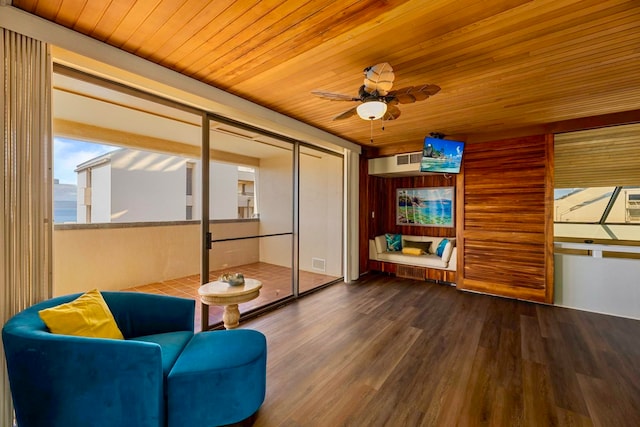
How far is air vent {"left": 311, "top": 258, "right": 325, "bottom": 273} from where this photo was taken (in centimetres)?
489

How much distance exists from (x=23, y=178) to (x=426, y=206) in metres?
5.89

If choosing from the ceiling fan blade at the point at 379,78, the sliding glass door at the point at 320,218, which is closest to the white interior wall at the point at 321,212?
the sliding glass door at the point at 320,218

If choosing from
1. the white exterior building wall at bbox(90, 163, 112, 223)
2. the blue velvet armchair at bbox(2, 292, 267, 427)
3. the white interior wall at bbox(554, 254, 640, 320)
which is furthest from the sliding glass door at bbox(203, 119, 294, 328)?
the white interior wall at bbox(554, 254, 640, 320)

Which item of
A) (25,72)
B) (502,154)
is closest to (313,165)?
(502,154)

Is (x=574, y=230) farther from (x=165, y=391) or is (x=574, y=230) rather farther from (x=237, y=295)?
(x=165, y=391)

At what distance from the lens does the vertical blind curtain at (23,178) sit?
1665mm

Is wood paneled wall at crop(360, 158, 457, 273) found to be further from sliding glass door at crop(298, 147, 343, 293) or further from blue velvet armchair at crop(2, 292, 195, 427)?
blue velvet armchair at crop(2, 292, 195, 427)

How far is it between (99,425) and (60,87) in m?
2.56

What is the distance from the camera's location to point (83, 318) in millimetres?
1603

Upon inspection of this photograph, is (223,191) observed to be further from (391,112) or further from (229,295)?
(391,112)

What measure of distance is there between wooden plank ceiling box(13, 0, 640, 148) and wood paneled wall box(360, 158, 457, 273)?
2.58m

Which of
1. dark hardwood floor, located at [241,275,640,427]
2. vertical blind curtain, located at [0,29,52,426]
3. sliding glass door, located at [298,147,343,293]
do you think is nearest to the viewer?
vertical blind curtain, located at [0,29,52,426]

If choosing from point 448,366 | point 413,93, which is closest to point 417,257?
point 448,366

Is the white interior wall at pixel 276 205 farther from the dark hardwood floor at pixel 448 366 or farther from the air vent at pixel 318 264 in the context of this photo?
the dark hardwood floor at pixel 448 366
